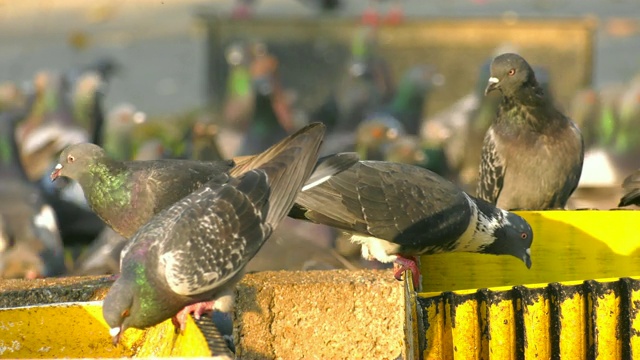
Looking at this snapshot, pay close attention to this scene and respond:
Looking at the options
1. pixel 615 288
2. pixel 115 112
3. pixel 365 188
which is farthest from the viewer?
pixel 115 112

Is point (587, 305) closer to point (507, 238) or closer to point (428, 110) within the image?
point (507, 238)

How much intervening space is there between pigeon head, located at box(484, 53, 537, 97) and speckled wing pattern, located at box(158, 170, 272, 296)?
2774mm

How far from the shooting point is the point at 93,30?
1650 cm

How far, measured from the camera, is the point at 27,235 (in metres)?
9.68

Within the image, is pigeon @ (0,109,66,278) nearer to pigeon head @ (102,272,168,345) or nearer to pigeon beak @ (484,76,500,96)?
pigeon beak @ (484,76,500,96)

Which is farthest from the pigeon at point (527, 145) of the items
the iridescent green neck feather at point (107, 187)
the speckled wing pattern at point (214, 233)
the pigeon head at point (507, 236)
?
the speckled wing pattern at point (214, 233)

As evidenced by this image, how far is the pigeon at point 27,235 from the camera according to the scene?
30.2 ft

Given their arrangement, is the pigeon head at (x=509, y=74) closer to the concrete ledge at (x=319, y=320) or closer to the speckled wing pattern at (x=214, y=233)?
the concrete ledge at (x=319, y=320)

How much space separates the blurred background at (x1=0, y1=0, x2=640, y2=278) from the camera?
12.3 metres

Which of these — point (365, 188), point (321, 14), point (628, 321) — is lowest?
point (628, 321)

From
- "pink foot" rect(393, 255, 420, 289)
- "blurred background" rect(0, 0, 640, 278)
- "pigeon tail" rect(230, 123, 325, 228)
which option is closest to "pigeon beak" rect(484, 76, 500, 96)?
"pink foot" rect(393, 255, 420, 289)

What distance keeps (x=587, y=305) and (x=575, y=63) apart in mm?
9436

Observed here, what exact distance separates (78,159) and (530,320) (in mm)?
2650

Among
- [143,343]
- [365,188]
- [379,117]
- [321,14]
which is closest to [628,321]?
[365,188]
